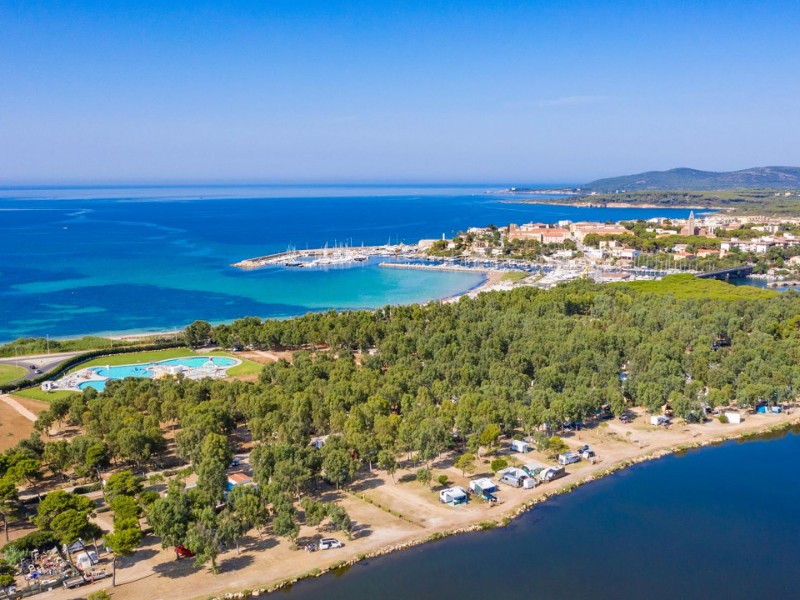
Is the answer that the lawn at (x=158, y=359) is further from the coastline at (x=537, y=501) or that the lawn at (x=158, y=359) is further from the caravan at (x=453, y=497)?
the coastline at (x=537, y=501)

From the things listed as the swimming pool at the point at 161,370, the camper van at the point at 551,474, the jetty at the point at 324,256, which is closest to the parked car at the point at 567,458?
the camper van at the point at 551,474

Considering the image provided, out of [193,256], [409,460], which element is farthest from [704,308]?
[193,256]

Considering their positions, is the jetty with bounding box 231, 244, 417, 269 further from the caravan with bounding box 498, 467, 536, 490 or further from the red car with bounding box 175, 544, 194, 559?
the red car with bounding box 175, 544, 194, 559

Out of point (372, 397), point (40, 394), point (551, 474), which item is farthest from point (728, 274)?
point (40, 394)

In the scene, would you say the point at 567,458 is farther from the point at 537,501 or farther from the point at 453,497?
the point at 453,497

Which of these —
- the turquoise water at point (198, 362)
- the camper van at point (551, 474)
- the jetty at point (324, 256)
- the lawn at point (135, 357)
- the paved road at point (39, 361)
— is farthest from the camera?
the jetty at point (324, 256)

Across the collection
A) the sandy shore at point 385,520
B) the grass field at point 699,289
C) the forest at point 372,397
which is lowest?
the sandy shore at point 385,520
